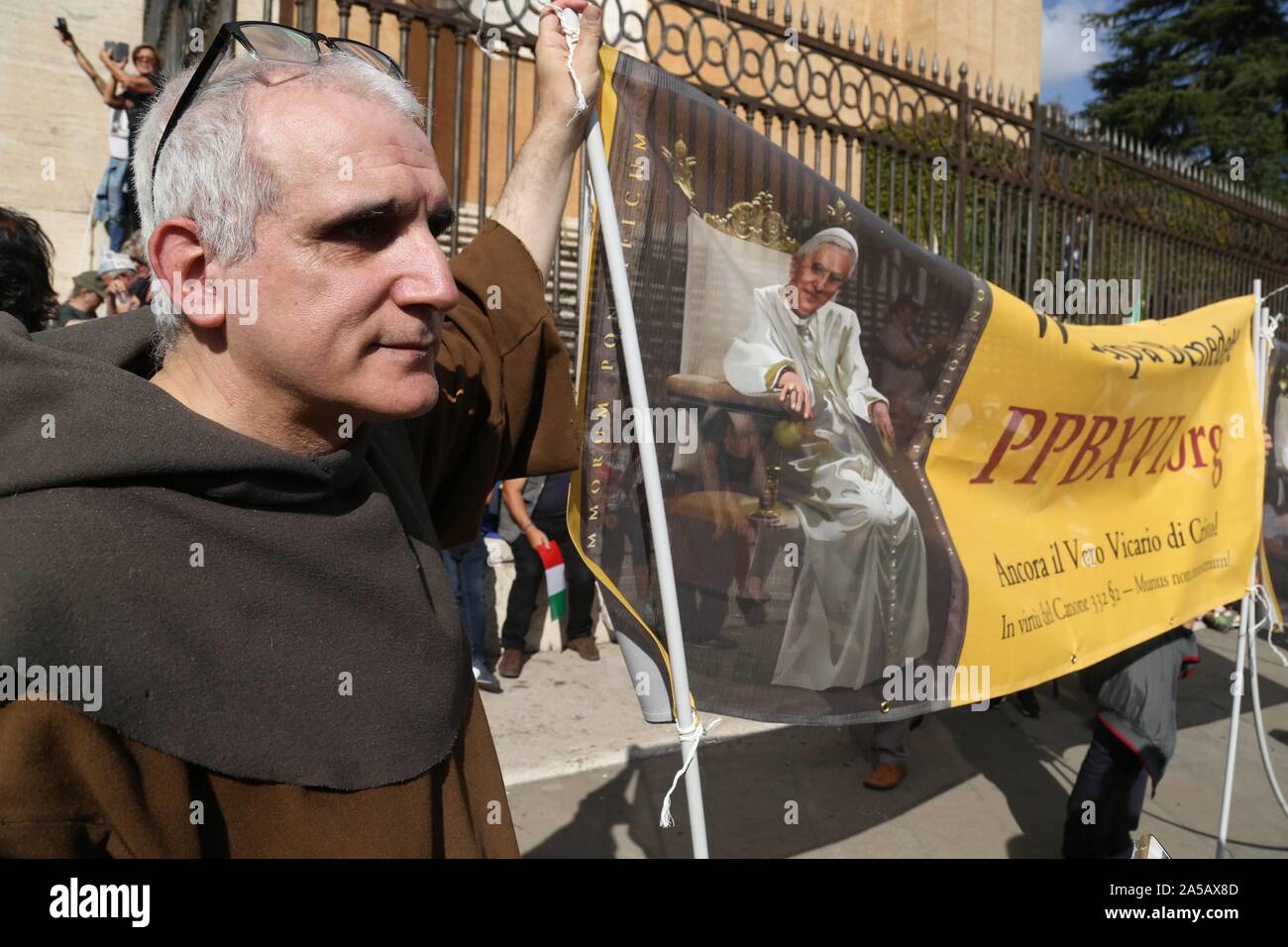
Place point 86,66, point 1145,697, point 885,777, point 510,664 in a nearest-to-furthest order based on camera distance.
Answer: point 1145,697 < point 885,777 < point 510,664 < point 86,66

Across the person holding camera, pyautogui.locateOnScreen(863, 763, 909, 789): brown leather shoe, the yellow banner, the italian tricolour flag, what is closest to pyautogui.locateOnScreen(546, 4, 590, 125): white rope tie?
the yellow banner

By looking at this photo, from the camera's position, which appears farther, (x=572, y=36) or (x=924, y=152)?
(x=924, y=152)

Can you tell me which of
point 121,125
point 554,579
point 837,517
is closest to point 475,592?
point 554,579

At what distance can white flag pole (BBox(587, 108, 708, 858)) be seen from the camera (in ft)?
6.11

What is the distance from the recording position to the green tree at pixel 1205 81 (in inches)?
912

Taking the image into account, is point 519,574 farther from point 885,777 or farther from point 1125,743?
point 1125,743

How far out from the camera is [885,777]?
4.46 m

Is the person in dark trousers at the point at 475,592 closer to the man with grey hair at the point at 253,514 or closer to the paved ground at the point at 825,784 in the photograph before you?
the paved ground at the point at 825,784

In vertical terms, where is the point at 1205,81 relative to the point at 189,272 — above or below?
above

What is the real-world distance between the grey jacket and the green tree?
23398 millimetres

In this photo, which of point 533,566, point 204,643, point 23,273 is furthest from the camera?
point 533,566

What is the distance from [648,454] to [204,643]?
3.34 ft

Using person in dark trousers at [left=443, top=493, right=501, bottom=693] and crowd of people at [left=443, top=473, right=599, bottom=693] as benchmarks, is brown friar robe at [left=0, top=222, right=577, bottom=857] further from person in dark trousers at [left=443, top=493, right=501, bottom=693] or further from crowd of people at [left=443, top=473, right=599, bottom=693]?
person in dark trousers at [left=443, top=493, right=501, bottom=693]

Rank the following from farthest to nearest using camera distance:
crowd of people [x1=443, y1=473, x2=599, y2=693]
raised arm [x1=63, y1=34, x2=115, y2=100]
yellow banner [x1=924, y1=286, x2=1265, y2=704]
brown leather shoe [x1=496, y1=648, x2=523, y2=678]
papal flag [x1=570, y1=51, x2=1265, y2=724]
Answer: raised arm [x1=63, y1=34, x2=115, y2=100], brown leather shoe [x1=496, y1=648, x2=523, y2=678], crowd of people [x1=443, y1=473, x2=599, y2=693], yellow banner [x1=924, y1=286, x2=1265, y2=704], papal flag [x1=570, y1=51, x2=1265, y2=724]
